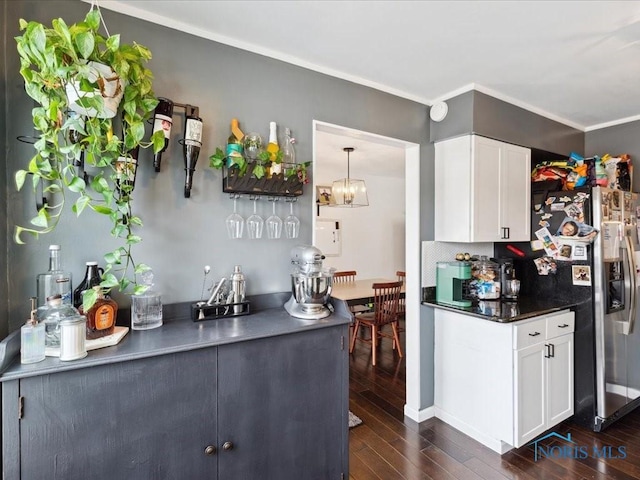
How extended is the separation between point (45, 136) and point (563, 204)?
3096 millimetres

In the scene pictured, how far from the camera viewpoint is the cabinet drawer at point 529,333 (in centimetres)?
211

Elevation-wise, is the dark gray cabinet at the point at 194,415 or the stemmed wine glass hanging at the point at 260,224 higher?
the stemmed wine glass hanging at the point at 260,224

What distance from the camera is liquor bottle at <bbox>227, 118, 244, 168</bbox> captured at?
1.70 m

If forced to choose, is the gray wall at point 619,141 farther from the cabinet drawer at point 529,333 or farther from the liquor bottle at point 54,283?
the liquor bottle at point 54,283

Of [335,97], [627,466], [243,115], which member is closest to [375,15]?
[335,97]

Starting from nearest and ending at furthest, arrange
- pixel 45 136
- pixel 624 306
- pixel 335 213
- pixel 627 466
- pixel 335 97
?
pixel 45 136 → pixel 627 466 → pixel 335 97 → pixel 624 306 → pixel 335 213

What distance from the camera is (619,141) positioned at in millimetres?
3100

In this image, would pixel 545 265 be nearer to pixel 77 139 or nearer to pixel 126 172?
pixel 126 172


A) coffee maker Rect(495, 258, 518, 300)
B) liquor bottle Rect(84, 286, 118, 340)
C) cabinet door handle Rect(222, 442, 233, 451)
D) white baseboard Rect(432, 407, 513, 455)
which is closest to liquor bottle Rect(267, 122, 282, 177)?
liquor bottle Rect(84, 286, 118, 340)

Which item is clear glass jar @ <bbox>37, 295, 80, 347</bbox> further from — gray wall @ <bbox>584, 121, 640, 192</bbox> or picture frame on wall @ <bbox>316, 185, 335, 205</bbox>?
gray wall @ <bbox>584, 121, 640, 192</bbox>

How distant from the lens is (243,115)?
1.88m

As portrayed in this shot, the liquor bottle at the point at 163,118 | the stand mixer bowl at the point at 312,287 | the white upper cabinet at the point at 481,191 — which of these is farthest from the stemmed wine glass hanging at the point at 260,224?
the white upper cabinet at the point at 481,191


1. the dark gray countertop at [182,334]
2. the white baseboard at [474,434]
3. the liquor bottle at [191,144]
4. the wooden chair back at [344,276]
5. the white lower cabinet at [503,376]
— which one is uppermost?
the liquor bottle at [191,144]

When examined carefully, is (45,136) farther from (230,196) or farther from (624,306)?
(624,306)
